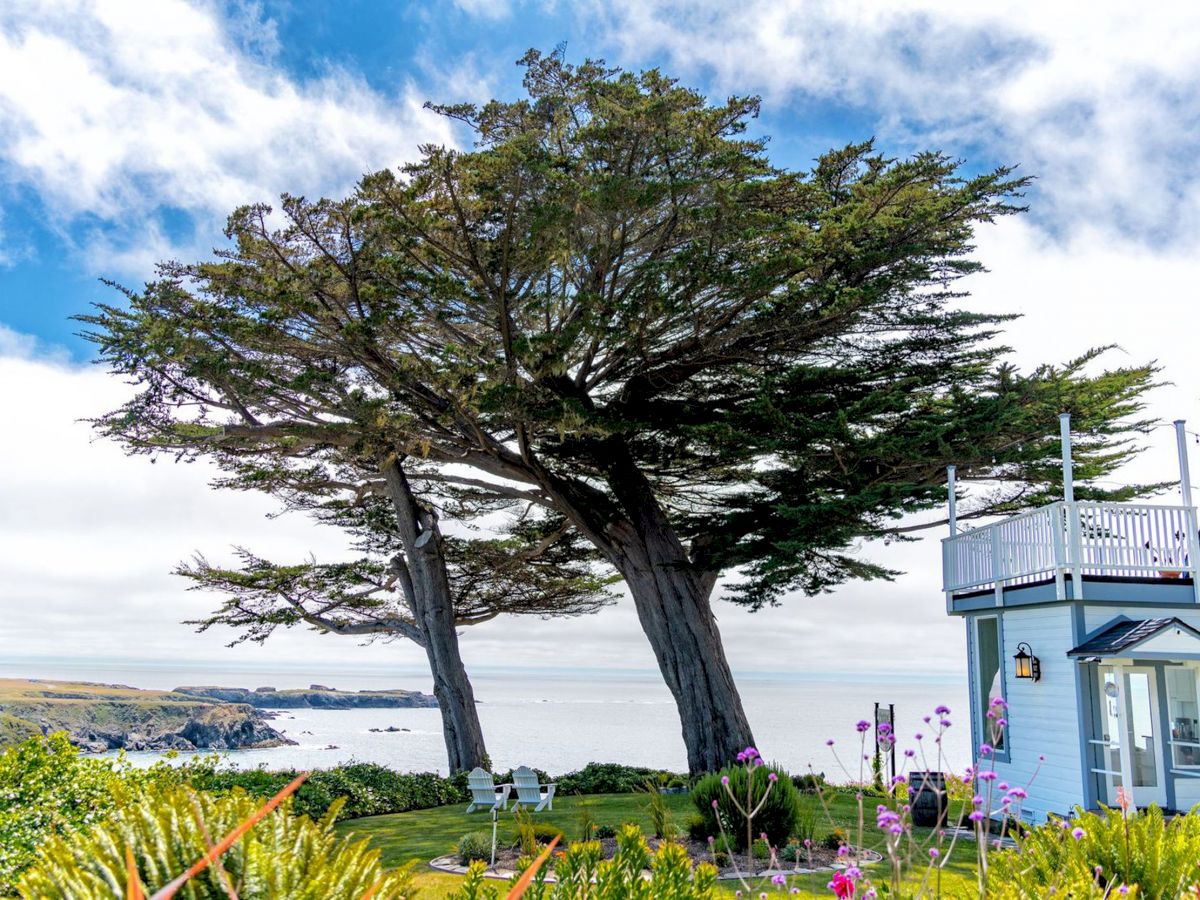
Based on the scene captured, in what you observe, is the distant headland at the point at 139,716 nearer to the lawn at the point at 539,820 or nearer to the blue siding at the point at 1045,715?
the lawn at the point at 539,820

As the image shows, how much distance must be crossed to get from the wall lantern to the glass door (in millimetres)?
804

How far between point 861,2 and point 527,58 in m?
4.32

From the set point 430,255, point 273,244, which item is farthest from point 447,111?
point 273,244

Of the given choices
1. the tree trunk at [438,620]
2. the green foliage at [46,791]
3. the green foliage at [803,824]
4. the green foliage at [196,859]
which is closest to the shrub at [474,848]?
the green foliage at [46,791]

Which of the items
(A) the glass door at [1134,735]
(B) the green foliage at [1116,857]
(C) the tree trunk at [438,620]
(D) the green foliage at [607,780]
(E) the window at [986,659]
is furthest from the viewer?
(C) the tree trunk at [438,620]

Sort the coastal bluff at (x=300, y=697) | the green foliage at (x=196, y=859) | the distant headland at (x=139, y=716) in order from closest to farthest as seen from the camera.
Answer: the green foliage at (x=196, y=859)
the distant headland at (x=139, y=716)
the coastal bluff at (x=300, y=697)

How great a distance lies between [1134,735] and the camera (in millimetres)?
11039

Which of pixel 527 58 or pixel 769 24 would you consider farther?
pixel 527 58

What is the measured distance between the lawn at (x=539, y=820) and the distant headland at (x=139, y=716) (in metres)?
19.3

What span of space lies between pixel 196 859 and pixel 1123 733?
985 centimetres

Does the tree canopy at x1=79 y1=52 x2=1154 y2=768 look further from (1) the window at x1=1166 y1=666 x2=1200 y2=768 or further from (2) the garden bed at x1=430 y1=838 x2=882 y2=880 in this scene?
(2) the garden bed at x1=430 y1=838 x2=882 y2=880

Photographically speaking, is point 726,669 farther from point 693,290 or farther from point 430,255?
point 430,255

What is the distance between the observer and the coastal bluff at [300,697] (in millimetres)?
57000

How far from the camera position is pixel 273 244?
13.0m
